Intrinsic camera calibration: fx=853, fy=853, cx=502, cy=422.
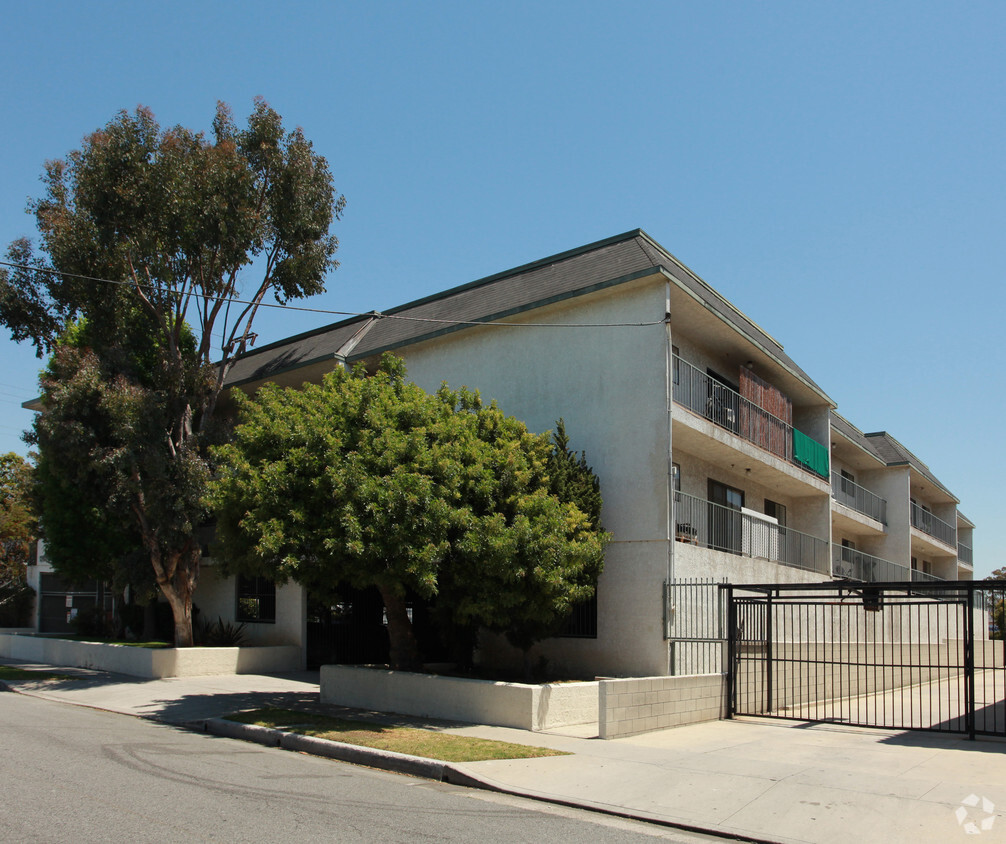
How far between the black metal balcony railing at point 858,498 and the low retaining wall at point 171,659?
19309 millimetres

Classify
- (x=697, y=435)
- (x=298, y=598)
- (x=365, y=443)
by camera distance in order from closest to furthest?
(x=365, y=443)
(x=697, y=435)
(x=298, y=598)

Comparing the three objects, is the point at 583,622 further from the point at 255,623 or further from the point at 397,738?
the point at 255,623

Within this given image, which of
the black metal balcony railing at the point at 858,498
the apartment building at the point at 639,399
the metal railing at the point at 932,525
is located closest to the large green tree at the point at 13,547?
the apartment building at the point at 639,399

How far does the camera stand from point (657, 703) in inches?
535

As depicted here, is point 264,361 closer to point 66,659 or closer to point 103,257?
point 103,257

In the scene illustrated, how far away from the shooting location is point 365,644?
21625 mm

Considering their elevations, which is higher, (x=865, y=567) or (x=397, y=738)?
(x=865, y=567)

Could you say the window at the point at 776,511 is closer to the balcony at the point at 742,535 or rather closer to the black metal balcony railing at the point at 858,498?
the balcony at the point at 742,535

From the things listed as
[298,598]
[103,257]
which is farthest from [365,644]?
[103,257]

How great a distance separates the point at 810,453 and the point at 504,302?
35.3ft

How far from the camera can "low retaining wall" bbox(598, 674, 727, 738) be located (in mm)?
12594

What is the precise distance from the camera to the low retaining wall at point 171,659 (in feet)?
63.4

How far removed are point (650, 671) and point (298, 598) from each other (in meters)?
9.76

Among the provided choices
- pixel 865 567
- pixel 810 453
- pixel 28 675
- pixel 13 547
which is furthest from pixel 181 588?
pixel 865 567
